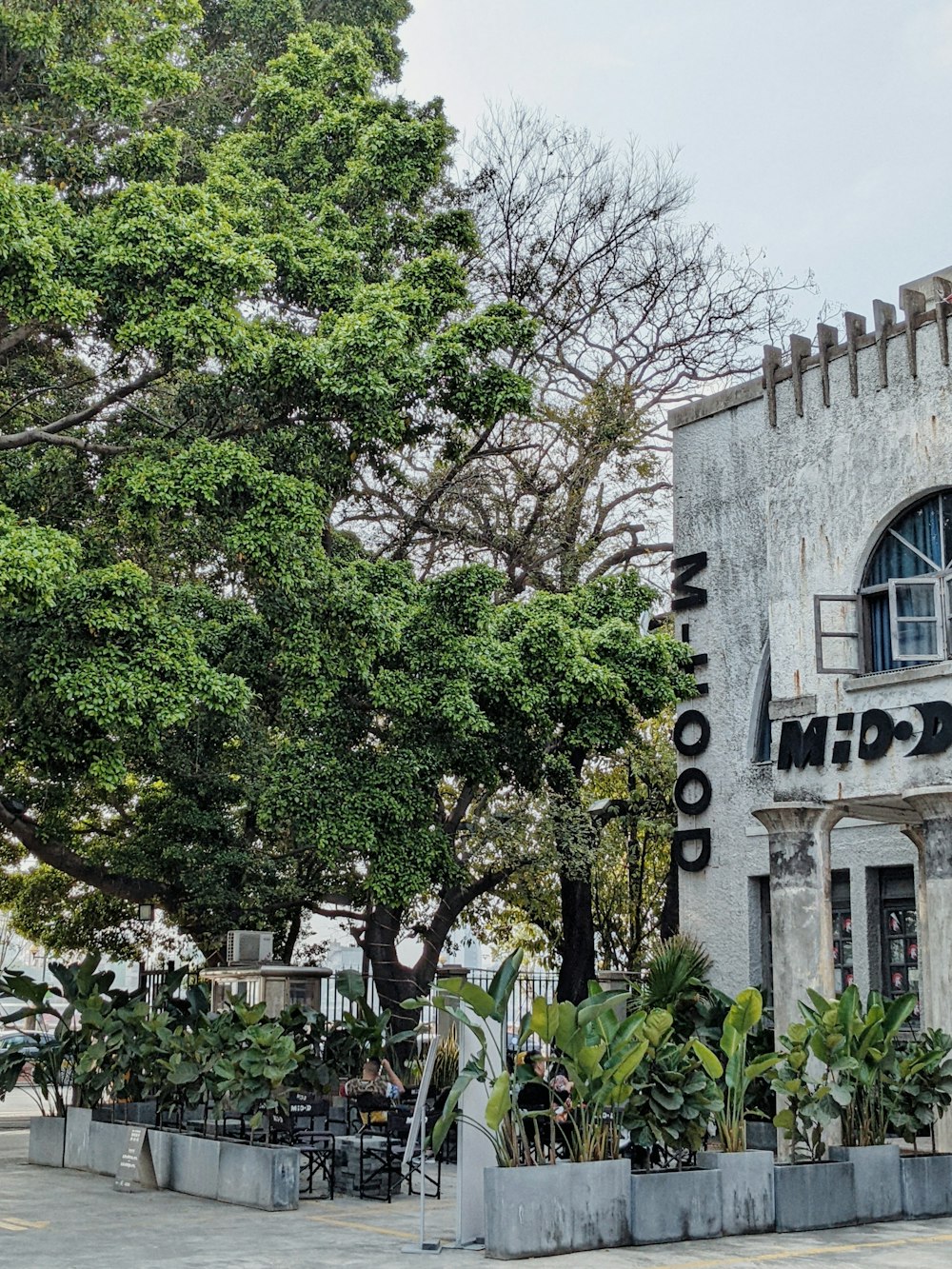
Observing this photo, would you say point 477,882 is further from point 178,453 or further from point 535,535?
point 178,453

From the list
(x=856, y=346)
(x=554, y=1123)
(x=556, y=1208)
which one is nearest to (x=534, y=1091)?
(x=554, y=1123)

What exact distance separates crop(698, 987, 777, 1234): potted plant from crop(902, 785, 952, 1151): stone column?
259cm

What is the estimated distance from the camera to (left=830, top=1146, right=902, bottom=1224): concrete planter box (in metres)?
12.2

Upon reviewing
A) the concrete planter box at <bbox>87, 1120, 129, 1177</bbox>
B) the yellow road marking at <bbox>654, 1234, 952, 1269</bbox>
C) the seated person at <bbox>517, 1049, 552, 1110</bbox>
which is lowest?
the yellow road marking at <bbox>654, 1234, 952, 1269</bbox>

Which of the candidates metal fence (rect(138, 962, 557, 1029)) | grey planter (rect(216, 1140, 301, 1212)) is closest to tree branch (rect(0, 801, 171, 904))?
metal fence (rect(138, 962, 557, 1029))

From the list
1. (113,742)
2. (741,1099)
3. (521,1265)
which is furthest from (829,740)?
(113,742)

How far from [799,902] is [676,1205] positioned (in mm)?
Result: 4360

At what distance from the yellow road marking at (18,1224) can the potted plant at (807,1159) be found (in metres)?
6.02

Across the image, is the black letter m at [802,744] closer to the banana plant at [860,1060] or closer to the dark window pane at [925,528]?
the dark window pane at [925,528]

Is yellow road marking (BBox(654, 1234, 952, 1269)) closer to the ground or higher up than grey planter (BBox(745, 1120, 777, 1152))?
closer to the ground

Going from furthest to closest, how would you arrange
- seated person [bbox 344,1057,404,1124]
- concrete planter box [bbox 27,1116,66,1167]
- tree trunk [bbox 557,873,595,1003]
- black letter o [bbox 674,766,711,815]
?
tree trunk [bbox 557,873,595,1003] < black letter o [bbox 674,766,711,815] < concrete planter box [bbox 27,1116,66,1167] < seated person [bbox 344,1057,404,1124]

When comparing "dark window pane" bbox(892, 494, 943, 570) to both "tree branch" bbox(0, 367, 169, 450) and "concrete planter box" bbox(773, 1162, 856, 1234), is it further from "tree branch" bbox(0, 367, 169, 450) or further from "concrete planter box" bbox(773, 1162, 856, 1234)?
"tree branch" bbox(0, 367, 169, 450)

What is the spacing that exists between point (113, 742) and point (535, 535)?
33.8 feet

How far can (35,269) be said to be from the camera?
14.7 m
